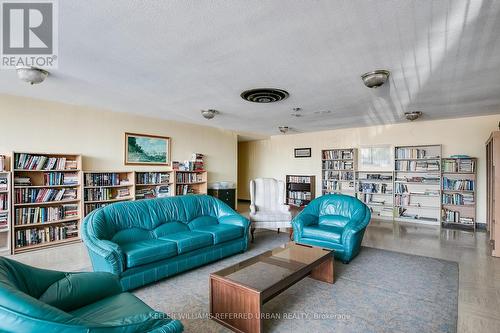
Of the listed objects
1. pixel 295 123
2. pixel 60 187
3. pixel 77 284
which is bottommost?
pixel 77 284

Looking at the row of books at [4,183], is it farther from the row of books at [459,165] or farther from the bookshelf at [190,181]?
the row of books at [459,165]

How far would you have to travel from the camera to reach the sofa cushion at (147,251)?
2.72m

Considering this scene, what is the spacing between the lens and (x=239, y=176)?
Result: 10188 millimetres

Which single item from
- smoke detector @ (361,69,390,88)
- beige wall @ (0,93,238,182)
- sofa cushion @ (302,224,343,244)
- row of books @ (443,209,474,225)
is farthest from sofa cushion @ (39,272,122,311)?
row of books @ (443,209,474,225)

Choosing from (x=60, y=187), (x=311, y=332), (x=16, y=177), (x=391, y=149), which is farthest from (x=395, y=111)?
(x=16, y=177)

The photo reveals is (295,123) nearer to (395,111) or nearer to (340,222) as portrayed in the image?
(395,111)

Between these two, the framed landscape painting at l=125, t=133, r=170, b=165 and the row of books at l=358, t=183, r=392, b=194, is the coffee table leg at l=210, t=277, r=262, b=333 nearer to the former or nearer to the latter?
the framed landscape painting at l=125, t=133, r=170, b=165

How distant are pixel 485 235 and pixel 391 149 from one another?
2.54m

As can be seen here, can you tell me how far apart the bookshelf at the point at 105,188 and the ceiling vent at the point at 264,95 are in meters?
2.99

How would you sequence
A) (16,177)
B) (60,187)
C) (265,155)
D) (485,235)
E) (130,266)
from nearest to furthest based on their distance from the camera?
1. (130,266)
2. (16,177)
3. (60,187)
4. (485,235)
5. (265,155)

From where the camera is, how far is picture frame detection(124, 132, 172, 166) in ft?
Result: 18.2

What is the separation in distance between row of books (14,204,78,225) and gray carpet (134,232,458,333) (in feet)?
8.86

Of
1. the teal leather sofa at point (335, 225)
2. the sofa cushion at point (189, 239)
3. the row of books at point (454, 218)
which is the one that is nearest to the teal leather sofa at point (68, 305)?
the sofa cushion at point (189, 239)

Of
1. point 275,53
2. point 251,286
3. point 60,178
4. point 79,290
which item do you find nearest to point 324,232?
point 251,286
